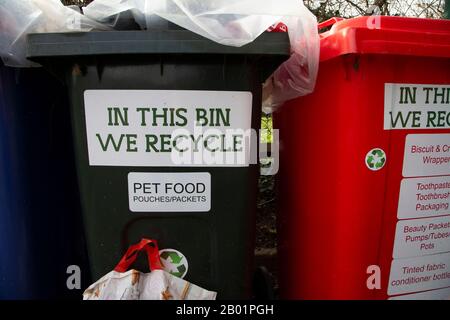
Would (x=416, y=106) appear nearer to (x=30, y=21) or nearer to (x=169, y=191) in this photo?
(x=169, y=191)

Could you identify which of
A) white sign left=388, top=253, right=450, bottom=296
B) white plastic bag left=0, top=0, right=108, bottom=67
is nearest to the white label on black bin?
white plastic bag left=0, top=0, right=108, bottom=67

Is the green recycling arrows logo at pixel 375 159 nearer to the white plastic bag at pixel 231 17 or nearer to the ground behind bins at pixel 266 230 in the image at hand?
the white plastic bag at pixel 231 17

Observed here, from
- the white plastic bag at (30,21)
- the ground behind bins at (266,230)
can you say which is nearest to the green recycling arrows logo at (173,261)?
the white plastic bag at (30,21)

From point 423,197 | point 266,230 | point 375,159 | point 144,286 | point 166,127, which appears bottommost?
point 266,230

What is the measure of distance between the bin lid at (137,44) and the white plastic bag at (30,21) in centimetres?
11

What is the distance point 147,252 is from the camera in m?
1.38

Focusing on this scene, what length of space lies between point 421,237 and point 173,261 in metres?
0.95

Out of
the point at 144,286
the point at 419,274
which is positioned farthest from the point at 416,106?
the point at 144,286

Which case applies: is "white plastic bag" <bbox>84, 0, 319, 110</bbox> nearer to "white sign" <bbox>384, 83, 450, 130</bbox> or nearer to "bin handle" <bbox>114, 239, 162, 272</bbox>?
"white sign" <bbox>384, 83, 450, 130</bbox>

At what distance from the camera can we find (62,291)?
171cm

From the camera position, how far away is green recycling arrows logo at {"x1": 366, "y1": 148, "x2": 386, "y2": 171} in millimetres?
1470

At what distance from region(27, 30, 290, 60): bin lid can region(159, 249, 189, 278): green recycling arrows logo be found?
2.18 feet

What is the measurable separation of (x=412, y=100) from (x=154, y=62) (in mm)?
913

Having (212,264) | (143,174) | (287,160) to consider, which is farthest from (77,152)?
(287,160)
